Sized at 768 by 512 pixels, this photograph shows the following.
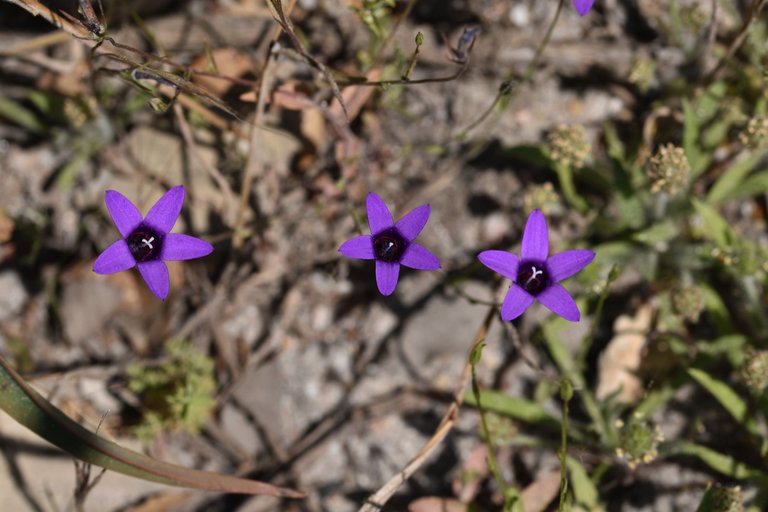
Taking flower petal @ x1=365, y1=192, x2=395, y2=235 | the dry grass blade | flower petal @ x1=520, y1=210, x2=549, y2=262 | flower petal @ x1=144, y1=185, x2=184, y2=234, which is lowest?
the dry grass blade

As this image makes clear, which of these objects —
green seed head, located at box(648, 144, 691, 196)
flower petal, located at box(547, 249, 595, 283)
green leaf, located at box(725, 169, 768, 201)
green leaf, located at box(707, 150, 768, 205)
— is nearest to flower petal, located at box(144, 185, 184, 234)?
flower petal, located at box(547, 249, 595, 283)

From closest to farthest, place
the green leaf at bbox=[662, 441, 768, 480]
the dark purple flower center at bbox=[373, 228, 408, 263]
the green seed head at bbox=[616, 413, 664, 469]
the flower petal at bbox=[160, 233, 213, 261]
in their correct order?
the flower petal at bbox=[160, 233, 213, 261]
the dark purple flower center at bbox=[373, 228, 408, 263]
the green seed head at bbox=[616, 413, 664, 469]
the green leaf at bbox=[662, 441, 768, 480]

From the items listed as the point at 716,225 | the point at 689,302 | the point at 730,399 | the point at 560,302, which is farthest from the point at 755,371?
the point at 560,302

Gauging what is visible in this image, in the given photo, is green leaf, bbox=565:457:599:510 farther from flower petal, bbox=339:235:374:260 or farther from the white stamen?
flower petal, bbox=339:235:374:260

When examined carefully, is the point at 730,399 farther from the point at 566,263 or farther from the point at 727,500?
the point at 566,263

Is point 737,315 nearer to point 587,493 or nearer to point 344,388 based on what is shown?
point 587,493

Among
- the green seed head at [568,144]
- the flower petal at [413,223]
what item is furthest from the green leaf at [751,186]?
the flower petal at [413,223]

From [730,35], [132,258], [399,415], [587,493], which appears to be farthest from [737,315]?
[132,258]
